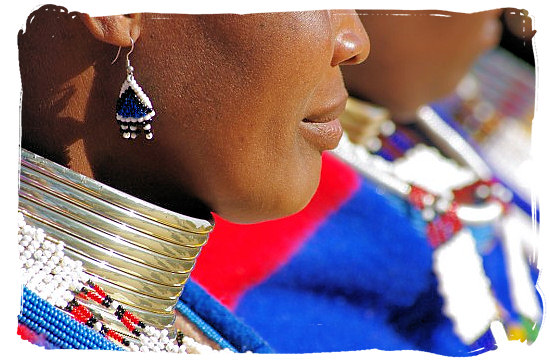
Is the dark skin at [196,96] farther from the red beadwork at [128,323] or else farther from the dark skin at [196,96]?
the red beadwork at [128,323]

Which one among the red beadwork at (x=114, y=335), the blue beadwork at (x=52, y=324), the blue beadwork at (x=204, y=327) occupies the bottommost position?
the blue beadwork at (x=204, y=327)

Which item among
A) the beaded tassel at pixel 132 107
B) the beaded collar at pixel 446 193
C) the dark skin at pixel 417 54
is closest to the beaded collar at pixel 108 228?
the beaded tassel at pixel 132 107

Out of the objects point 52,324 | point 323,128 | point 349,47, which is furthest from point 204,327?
point 349,47

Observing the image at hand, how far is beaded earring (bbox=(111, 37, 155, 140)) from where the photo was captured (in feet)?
4.92

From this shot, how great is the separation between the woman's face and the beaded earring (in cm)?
3

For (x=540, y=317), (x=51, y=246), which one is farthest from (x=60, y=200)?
(x=540, y=317)

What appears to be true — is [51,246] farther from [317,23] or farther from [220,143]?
[317,23]

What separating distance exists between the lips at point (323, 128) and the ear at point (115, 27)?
348mm

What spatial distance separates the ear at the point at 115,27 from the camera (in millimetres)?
1477

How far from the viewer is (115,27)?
148 cm

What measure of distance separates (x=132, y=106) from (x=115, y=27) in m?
0.13

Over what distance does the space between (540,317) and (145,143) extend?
36.7 inches

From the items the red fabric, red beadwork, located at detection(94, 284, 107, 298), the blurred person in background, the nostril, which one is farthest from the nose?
the red fabric

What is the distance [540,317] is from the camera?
1.90 m
